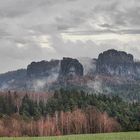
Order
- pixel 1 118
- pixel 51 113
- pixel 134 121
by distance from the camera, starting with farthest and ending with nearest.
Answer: pixel 51 113
pixel 1 118
pixel 134 121

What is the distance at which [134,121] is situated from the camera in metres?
158

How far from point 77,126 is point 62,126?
704cm

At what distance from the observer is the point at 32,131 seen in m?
162

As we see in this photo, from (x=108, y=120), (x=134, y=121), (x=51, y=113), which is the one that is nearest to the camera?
(x=134, y=121)

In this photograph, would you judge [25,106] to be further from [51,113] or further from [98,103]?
[98,103]

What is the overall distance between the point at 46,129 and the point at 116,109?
34031 millimetres

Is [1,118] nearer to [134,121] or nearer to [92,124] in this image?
[92,124]

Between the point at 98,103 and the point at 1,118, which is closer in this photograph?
the point at 1,118

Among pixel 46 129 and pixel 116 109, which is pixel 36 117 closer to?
pixel 46 129

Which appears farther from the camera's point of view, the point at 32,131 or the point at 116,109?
the point at 116,109

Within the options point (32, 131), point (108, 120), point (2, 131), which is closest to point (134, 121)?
point (108, 120)

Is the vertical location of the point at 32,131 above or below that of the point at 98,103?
below

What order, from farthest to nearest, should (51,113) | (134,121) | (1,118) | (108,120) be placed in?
1. (51,113)
2. (1,118)
3. (108,120)
4. (134,121)

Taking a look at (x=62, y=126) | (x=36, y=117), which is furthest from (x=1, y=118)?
(x=62, y=126)
